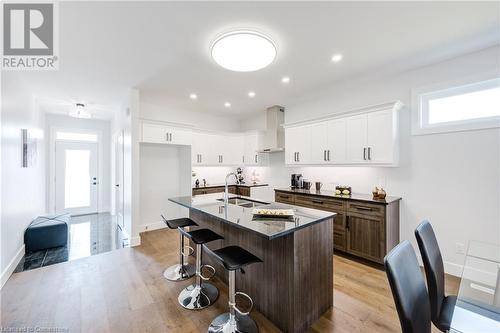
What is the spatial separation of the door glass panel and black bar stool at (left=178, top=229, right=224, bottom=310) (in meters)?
5.65

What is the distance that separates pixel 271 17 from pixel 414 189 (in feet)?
10.1

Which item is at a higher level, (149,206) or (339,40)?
(339,40)

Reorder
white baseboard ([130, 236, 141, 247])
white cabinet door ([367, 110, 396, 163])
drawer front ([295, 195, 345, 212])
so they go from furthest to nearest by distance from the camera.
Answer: white baseboard ([130, 236, 141, 247])
drawer front ([295, 195, 345, 212])
white cabinet door ([367, 110, 396, 163])

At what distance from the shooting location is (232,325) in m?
1.83

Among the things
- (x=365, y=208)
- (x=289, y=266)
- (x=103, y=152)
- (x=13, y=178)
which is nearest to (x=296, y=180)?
Answer: (x=365, y=208)

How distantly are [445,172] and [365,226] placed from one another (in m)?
1.28

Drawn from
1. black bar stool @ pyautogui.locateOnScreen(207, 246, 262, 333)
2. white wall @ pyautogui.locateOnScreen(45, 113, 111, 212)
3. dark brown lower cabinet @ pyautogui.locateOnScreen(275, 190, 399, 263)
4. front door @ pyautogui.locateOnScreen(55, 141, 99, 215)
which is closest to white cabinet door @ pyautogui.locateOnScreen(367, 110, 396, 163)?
dark brown lower cabinet @ pyautogui.locateOnScreen(275, 190, 399, 263)

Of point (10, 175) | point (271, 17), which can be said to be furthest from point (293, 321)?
point (10, 175)

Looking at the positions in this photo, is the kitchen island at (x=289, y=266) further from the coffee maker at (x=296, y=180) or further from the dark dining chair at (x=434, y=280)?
the coffee maker at (x=296, y=180)

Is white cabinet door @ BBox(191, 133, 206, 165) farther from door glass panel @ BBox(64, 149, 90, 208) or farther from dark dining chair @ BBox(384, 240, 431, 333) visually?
dark dining chair @ BBox(384, 240, 431, 333)

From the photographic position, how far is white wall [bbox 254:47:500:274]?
103 inches

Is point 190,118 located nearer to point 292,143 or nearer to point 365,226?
point 292,143

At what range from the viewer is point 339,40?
2.42 m

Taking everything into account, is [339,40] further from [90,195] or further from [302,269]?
[90,195]
